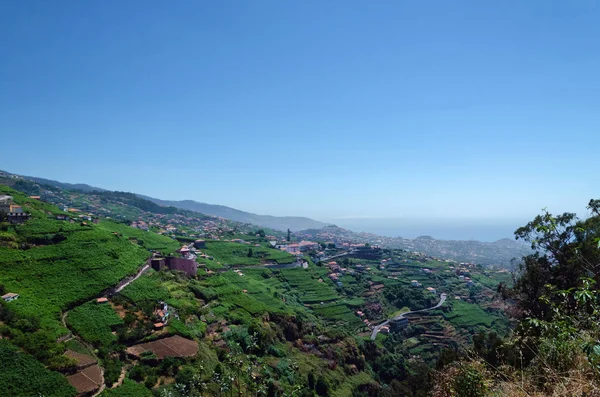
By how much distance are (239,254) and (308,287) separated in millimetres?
13030

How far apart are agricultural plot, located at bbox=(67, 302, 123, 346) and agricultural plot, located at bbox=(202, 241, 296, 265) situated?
27.1 meters

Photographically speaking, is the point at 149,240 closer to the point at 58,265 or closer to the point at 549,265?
the point at 58,265

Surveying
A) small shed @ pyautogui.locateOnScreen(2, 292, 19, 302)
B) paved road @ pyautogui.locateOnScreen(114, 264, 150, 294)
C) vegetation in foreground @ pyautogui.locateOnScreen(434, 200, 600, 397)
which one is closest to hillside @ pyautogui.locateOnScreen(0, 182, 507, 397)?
paved road @ pyautogui.locateOnScreen(114, 264, 150, 294)

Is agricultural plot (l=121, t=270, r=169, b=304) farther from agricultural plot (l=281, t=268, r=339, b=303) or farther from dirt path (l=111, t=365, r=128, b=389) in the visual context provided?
agricultural plot (l=281, t=268, r=339, b=303)

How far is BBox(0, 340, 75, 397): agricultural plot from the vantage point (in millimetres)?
12211

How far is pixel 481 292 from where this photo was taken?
53.5m

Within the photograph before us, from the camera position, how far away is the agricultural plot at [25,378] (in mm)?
12211

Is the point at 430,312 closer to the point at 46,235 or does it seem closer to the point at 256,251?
the point at 256,251

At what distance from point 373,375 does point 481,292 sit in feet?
113

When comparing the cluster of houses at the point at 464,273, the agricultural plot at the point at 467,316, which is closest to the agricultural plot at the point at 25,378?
the agricultural plot at the point at 467,316

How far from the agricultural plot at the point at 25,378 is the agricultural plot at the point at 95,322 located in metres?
3.67

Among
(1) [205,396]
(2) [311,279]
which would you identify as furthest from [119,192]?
(1) [205,396]

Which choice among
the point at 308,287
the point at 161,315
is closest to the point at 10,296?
the point at 161,315

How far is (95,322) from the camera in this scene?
18.5 meters
